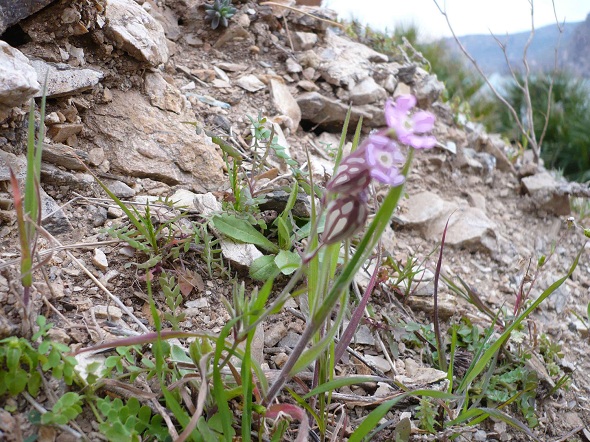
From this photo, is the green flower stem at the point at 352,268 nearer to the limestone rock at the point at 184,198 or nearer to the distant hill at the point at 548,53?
the limestone rock at the point at 184,198

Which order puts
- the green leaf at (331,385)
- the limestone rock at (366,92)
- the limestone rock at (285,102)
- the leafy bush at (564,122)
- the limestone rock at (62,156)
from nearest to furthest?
the green leaf at (331,385) → the limestone rock at (62,156) → the limestone rock at (285,102) → the limestone rock at (366,92) → the leafy bush at (564,122)

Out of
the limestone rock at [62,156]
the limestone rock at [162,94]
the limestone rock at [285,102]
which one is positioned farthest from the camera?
the limestone rock at [285,102]

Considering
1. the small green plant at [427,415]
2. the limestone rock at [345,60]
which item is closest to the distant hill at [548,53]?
the limestone rock at [345,60]

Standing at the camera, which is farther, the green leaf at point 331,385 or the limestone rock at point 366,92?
the limestone rock at point 366,92

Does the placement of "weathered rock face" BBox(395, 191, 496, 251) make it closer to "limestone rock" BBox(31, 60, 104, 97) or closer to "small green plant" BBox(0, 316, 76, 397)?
"limestone rock" BBox(31, 60, 104, 97)

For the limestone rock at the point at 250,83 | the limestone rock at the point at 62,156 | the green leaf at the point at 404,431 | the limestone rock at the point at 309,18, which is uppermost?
the limestone rock at the point at 309,18

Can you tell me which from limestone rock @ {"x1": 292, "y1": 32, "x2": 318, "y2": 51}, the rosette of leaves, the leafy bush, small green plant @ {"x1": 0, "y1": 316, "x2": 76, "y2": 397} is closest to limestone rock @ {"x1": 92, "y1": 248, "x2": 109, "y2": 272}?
small green plant @ {"x1": 0, "y1": 316, "x2": 76, "y2": 397}
